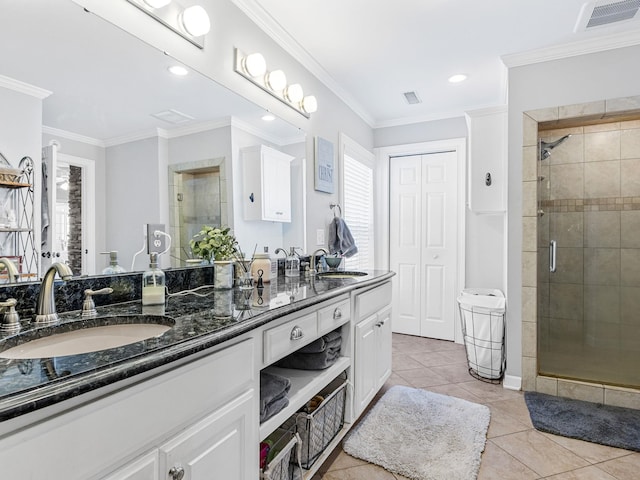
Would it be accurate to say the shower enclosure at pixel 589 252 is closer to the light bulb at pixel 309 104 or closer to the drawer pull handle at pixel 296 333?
the light bulb at pixel 309 104

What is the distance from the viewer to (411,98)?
3.41 meters

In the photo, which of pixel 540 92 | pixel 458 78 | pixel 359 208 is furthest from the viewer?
pixel 359 208

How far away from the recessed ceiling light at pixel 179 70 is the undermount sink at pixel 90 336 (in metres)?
1.10

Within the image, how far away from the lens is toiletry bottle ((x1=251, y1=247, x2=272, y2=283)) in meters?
1.97

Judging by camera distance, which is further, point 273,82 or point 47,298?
point 273,82

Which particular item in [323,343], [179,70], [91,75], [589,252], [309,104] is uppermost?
[309,104]

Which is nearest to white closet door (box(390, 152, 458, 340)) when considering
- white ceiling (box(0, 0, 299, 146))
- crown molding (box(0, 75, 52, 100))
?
white ceiling (box(0, 0, 299, 146))

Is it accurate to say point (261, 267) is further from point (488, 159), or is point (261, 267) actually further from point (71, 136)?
point (488, 159)

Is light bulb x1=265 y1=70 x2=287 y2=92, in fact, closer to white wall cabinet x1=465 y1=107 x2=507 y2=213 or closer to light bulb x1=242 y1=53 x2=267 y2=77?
light bulb x1=242 y1=53 x2=267 y2=77

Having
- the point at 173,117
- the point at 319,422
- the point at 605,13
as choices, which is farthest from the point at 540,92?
the point at 319,422

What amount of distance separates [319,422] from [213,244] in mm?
971

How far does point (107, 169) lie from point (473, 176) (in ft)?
8.50

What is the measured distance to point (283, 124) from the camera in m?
2.38

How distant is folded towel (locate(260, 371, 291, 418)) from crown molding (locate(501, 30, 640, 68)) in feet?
8.75
